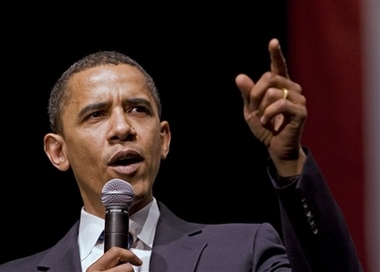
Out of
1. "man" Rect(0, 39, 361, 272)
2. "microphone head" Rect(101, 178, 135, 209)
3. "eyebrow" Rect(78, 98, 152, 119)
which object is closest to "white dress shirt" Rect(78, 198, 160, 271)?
"man" Rect(0, 39, 361, 272)

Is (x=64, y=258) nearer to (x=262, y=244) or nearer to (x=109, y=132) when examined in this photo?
(x=109, y=132)

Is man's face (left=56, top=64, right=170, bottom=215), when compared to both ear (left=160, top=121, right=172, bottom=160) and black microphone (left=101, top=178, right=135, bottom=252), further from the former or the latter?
black microphone (left=101, top=178, right=135, bottom=252)

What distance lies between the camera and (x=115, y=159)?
2662 mm

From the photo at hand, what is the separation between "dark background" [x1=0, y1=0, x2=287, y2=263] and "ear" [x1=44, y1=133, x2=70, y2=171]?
2.24 ft

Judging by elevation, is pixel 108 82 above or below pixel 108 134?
above

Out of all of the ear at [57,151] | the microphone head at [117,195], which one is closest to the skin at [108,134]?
the ear at [57,151]

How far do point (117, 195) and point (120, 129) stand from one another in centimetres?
41

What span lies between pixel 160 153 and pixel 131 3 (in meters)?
0.97

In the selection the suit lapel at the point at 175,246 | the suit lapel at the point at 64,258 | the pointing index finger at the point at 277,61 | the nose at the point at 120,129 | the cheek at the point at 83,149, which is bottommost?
the suit lapel at the point at 64,258

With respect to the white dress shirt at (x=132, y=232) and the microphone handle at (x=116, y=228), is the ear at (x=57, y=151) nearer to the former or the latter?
the white dress shirt at (x=132, y=232)

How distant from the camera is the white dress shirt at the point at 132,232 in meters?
2.73

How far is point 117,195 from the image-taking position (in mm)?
2281

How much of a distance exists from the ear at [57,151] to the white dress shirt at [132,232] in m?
0.19

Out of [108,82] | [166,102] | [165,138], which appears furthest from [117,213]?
[166,102]
